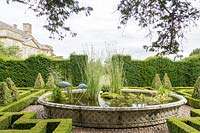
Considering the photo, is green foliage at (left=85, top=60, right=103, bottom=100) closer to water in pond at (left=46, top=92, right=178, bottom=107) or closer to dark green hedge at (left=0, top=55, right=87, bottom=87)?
water in pond at (left=46, top=92, right=178, bottom=107)

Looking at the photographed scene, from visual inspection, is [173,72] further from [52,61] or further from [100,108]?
[100,108]

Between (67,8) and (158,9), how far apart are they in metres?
1.18

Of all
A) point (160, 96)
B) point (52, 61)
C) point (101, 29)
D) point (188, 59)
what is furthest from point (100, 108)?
point (188, 59)

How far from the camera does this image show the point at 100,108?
17.1 feet

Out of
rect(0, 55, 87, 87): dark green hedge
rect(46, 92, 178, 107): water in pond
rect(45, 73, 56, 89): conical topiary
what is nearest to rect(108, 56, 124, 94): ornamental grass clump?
rect(46, 92, 178, 107): water in pond

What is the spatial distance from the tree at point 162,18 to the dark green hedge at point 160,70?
10.1 m

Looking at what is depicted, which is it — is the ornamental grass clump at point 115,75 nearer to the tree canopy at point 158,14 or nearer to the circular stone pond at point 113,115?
the circular stone pond at point 113,115

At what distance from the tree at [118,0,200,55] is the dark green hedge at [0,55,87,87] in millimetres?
10120

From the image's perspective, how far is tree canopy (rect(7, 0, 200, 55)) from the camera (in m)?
2.94

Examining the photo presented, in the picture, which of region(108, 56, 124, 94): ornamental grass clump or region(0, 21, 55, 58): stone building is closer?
region(108, 56, 124, 94): ornamental grass clump

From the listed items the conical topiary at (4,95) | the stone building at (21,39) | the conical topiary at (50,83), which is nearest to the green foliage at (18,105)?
Result: the conical topiary at (4,95)

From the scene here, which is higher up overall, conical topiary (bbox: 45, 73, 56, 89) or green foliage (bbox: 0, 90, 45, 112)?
conical topiary (bbox: 45, 73, 56, 89)

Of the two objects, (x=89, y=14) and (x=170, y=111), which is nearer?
(x=89, y=14)

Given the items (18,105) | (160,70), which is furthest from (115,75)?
(160,70)
